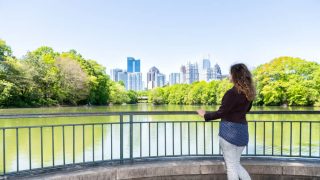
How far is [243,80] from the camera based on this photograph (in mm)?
2750

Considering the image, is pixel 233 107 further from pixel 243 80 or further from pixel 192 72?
pixel 192 72

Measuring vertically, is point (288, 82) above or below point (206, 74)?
below

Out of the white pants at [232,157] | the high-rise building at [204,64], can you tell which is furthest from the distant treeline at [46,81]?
the high-rise building at [204,64]

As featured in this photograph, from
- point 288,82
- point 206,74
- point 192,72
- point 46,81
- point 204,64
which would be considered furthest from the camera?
point 192,72

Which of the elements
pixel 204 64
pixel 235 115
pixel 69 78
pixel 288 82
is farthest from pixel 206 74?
pixel 235 115

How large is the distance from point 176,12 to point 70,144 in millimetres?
28628

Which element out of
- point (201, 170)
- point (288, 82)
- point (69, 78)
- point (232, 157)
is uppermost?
point (69, 78)

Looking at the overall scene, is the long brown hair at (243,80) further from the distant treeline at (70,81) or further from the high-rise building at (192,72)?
the high-rise building at (192,72)

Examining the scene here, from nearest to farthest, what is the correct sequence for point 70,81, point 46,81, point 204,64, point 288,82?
point 46,81 < point 288,82 < point 70,81 < point 204,64

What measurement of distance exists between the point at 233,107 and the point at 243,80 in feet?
0.85

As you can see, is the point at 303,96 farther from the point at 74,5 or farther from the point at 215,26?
the point at 74,5

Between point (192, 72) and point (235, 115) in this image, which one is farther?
point (192, 72)

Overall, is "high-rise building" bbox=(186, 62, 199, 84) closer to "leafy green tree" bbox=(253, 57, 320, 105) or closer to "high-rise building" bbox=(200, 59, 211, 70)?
"high-rise building" bbox=(200, 59, 211, 70)

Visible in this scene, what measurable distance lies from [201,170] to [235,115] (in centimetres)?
157
